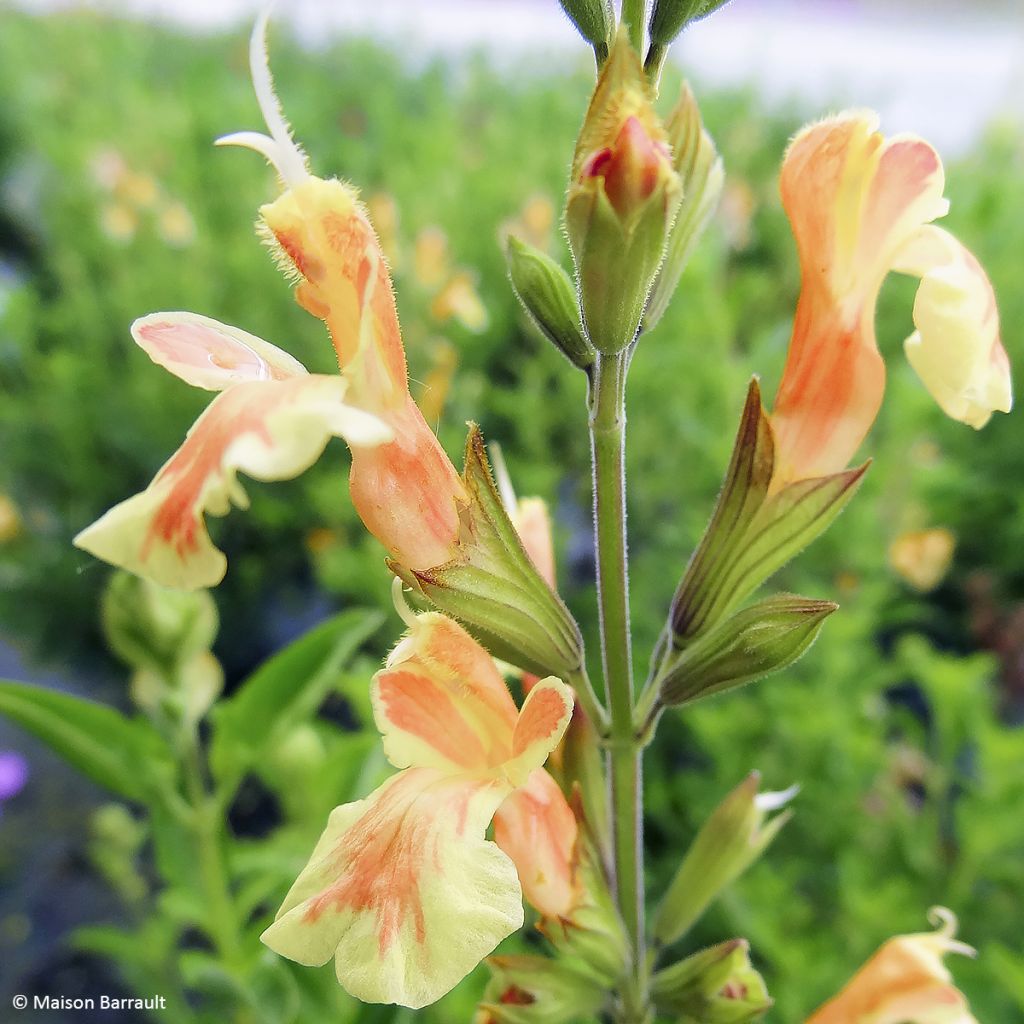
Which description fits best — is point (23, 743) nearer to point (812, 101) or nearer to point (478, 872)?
point (478, 872)

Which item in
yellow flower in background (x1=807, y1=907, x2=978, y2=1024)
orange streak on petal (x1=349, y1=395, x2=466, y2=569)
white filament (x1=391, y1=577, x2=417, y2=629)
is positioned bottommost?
yellow flower in background (x1=807, y1=907, x2=978, y2=1024)

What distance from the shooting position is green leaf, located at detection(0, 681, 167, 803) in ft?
1.94

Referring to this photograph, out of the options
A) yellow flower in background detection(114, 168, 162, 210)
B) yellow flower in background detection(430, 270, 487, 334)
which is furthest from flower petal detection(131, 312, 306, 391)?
yellow flower in background detection(114, 168, 162, 210)

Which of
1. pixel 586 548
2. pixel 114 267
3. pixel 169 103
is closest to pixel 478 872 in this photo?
pixel 586 548

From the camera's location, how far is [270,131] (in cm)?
36

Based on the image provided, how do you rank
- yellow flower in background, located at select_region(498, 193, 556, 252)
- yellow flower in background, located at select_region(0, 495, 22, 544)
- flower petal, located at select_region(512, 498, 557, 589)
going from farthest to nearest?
yellow flower in background, located at select_region(0, 495, 22, 544)
yellow flower in background, located at select_region(498, 193, 556, 252)
flower petal, located at select_region(512, 498, 557, 589)

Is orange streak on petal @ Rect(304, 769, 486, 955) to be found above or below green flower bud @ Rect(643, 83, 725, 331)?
below

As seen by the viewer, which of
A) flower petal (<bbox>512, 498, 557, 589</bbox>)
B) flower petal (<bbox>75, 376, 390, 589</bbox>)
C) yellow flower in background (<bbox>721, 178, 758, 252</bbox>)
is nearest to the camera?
flower petal (<bbox>75, 376, 390, 589</bbox>)

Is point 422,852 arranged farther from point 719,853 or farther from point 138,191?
point 138,191

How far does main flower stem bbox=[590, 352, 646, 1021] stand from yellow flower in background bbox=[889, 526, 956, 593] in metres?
1.02

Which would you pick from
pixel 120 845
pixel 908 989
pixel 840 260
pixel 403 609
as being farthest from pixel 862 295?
pixel 120 845

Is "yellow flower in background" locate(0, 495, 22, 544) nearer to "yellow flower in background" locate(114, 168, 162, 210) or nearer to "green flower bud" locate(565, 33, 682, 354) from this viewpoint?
"yellow flower in background" locate(114, 168, 162, 210)

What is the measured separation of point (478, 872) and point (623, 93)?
27cm

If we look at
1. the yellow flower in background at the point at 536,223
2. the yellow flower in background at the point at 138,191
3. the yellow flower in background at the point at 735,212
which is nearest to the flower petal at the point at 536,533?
the yellow flower in background at the point at 536,223
